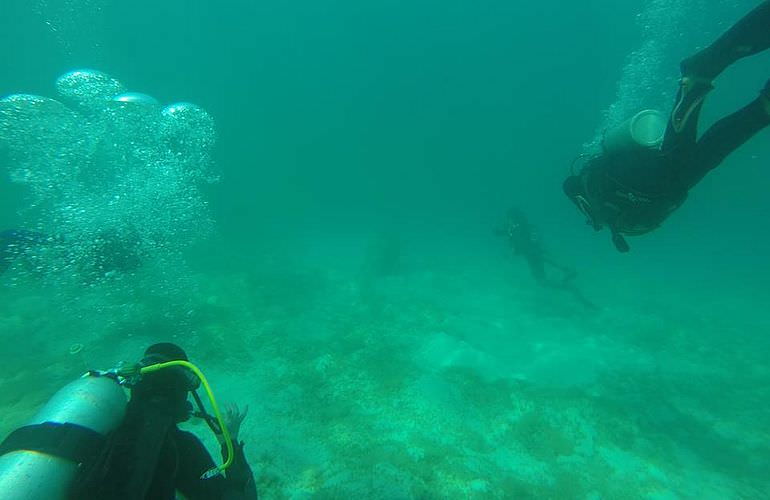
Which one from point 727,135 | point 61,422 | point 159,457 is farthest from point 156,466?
point 727,135

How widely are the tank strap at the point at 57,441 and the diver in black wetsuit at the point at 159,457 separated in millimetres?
205

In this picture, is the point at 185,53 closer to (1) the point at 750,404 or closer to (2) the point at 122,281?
(2) the point at 122,281

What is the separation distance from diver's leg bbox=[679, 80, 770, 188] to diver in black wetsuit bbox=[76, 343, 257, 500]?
4825 mm

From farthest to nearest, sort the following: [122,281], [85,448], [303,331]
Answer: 1. [122,281]
2. [303,331]
3. [85,448]

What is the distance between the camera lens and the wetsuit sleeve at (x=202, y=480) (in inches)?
100.0

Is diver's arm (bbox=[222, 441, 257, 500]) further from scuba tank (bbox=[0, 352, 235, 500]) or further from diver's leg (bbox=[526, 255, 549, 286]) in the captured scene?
diver's leg (bbox=[526, 255, 549, 286])

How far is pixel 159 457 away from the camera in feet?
7.61

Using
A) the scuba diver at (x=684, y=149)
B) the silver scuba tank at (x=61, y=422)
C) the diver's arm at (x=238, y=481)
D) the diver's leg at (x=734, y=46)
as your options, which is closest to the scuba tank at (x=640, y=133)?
the scuba diver at (x=684, y=149)

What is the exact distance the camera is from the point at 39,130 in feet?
57.5

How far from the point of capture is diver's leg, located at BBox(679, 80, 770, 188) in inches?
130

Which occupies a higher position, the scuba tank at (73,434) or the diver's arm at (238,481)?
the scuba tank at (73,434)

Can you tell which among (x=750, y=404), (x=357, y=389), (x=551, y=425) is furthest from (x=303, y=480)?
(x=750, y=404)

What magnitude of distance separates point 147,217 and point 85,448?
15807 mm

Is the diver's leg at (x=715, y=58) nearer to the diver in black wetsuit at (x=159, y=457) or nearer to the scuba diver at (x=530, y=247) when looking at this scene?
the diver in black wetsuit at (x=159, y=457)
